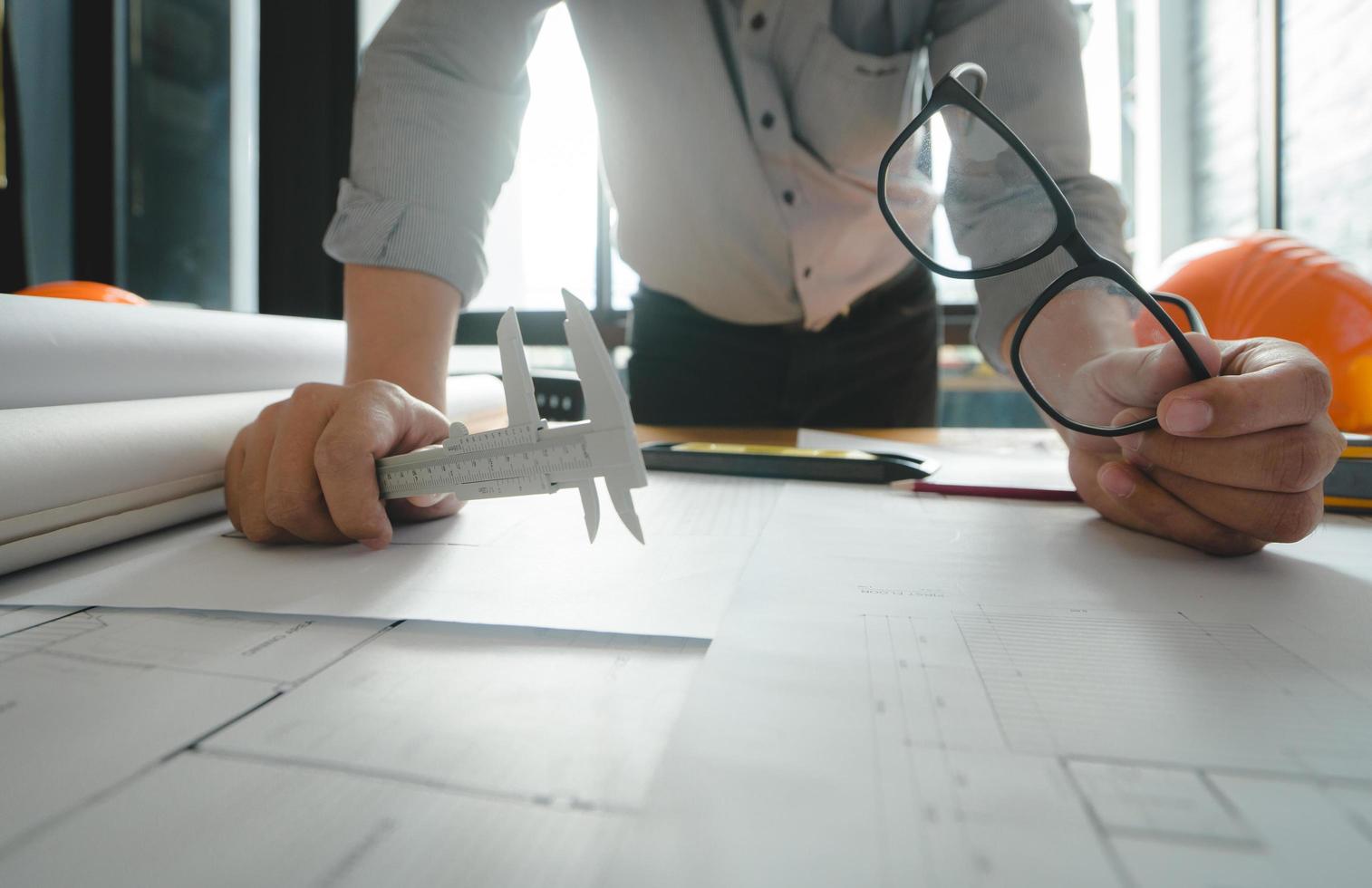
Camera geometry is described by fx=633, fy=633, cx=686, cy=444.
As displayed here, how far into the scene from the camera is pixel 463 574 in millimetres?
347

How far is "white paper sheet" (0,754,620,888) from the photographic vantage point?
0.14 metres

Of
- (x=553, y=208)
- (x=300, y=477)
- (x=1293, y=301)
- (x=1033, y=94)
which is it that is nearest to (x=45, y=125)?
(x=553, y=208)

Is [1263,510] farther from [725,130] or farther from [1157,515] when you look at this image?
[725,130]

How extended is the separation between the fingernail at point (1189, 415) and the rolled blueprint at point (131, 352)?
713 millimetres

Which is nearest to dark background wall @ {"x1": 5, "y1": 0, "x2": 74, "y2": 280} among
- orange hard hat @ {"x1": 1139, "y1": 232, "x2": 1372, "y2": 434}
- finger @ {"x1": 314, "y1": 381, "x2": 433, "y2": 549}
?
finger @ {"x1": 314, "y1": 381, "x2": 433, "y2": 549}

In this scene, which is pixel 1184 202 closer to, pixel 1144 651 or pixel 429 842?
pixel 1144 651

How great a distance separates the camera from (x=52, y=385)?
1.42 ft

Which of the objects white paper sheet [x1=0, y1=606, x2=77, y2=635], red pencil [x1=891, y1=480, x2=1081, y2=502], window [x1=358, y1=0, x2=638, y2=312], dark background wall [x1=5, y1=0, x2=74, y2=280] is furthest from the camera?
window [x1=358, y1=0, x2=638, y2=312]

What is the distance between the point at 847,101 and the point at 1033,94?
8.2 inches

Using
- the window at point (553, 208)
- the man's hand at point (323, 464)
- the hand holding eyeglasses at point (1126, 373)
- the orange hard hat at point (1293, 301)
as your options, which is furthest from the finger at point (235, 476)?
the window at point (553, 208)

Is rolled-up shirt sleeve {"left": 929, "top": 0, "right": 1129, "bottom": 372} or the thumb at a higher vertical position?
rolled-up shirt sleeve {"left": 929, "top": 0, "right": 1129, "bottom": 372}

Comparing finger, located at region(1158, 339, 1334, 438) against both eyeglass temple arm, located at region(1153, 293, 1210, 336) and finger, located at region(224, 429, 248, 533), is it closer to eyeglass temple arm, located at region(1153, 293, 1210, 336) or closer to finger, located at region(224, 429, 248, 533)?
eyeglass temple arm, located at region(1153, 293, 1210, 336)

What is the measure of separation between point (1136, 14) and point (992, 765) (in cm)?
253

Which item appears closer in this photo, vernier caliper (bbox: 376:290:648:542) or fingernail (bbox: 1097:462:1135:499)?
vernier caliper (bbox: 376:290:648:542)
